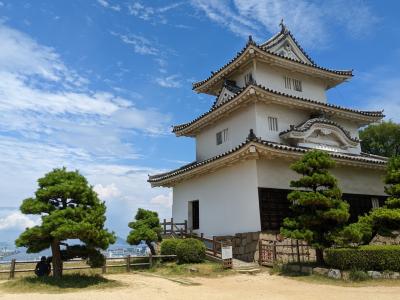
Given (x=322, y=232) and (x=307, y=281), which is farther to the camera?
(x=322, y=232)

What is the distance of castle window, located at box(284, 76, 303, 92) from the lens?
2277cm

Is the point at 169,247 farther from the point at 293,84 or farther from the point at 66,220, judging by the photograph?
the point at 293,84

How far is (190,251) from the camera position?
16594 millimetres

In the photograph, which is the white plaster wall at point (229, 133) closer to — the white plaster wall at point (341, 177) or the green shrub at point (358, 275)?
the white plaster wall at point (341, 177)

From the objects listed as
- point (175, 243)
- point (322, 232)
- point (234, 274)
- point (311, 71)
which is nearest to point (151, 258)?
point (175, 243)

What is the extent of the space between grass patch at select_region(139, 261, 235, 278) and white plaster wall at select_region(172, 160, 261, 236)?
8.97 ft

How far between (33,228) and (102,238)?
2.32 m

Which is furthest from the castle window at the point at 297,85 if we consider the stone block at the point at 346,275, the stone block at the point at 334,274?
the stone block at the point at 346,275

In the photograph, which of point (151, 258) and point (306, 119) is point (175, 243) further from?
point (306, 119)

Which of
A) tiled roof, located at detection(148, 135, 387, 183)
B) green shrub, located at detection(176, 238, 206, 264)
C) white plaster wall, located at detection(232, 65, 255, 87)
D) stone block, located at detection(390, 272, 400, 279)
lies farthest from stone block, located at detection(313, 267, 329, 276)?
white plaster wall, located at detection(232, 65, 255, 87)

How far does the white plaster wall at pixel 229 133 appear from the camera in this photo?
66.5 feet

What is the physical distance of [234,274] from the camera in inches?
575

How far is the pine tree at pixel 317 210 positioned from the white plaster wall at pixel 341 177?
11.5ft

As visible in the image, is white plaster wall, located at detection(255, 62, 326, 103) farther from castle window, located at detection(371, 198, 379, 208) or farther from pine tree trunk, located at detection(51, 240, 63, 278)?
pine tree trunk, located at detection(51, 240, 63, 278)
